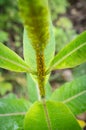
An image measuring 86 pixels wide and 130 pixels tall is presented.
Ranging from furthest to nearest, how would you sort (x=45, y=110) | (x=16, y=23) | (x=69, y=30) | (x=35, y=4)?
1. (x=69, y=30)
2. (x=16, y=23)
3. (x=45, y=110)
4. (x=35, y=4)

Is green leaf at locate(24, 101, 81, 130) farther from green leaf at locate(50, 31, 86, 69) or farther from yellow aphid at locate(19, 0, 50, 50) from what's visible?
yellow aphid at locate(19, 0, 50, 50)

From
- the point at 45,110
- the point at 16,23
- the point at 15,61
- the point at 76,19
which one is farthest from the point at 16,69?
the point at 76,19

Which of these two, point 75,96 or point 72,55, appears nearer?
point 72,55

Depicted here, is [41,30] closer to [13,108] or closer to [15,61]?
[15,61]

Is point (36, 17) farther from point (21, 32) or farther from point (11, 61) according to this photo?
point (21, 32)

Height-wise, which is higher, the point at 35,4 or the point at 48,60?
the point at 35,4

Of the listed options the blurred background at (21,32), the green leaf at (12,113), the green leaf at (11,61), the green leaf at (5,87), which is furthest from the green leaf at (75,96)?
the green leaf at (5,87)

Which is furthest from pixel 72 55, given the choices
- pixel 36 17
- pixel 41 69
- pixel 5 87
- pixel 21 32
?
pixel 21 32
